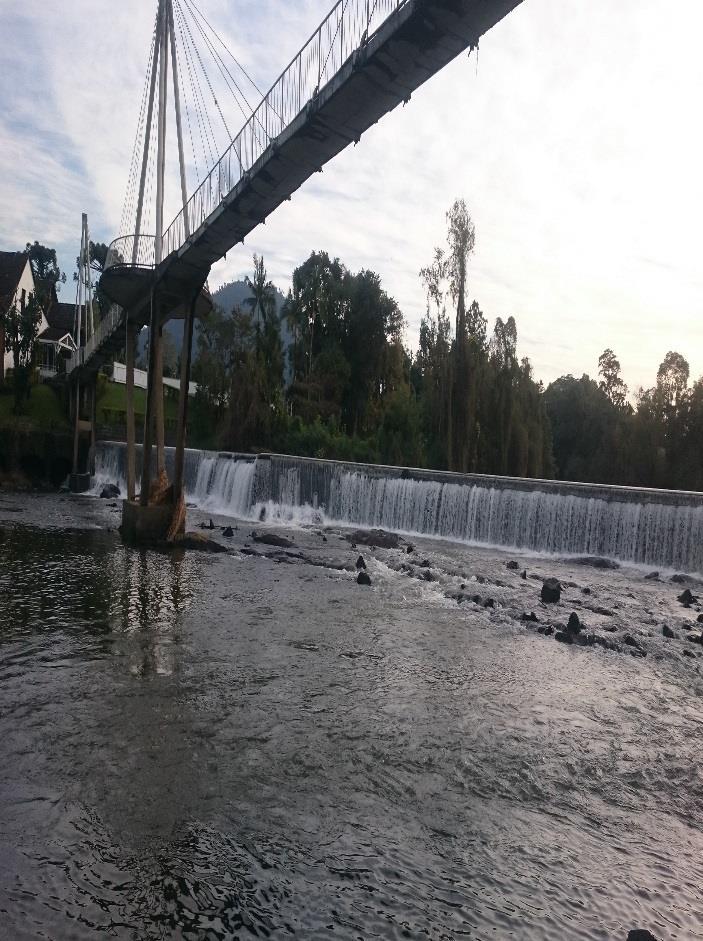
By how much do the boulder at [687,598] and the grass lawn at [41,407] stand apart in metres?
34.6

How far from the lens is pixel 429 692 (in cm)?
770

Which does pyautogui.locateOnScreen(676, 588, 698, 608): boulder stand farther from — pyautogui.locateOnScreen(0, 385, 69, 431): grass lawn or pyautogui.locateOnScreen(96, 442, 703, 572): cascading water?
pyautogui.locateOnScreen(0, 385, 69, 431): grass lawn

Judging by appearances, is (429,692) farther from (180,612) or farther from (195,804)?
(180,612)

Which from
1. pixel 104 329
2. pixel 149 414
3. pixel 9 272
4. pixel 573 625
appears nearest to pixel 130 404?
pixel 149 414

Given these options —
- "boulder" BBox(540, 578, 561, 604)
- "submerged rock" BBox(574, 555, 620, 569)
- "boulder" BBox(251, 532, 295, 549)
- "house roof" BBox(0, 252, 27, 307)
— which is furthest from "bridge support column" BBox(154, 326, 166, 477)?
"house roof" BBox(0, 252, 27, 307)

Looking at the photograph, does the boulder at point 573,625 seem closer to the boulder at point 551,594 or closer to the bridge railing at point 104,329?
the boulder at point 551,594

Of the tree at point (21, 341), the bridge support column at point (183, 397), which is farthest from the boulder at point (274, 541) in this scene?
the tree at point (21, 341)

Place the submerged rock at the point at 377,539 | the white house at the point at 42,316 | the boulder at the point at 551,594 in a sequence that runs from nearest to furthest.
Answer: the boulder at the point at 551,594 < the submerged rock at the point at 377,539 < the white house at the point at 42,316

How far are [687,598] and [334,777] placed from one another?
1052 cm

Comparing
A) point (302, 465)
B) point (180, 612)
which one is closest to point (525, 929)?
point (180, 612)

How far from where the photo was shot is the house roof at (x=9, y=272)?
50.0 metres

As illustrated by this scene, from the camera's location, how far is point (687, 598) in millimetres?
13656

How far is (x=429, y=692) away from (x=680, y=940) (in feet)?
13.1

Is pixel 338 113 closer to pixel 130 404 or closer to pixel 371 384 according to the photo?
pixel 130 404
